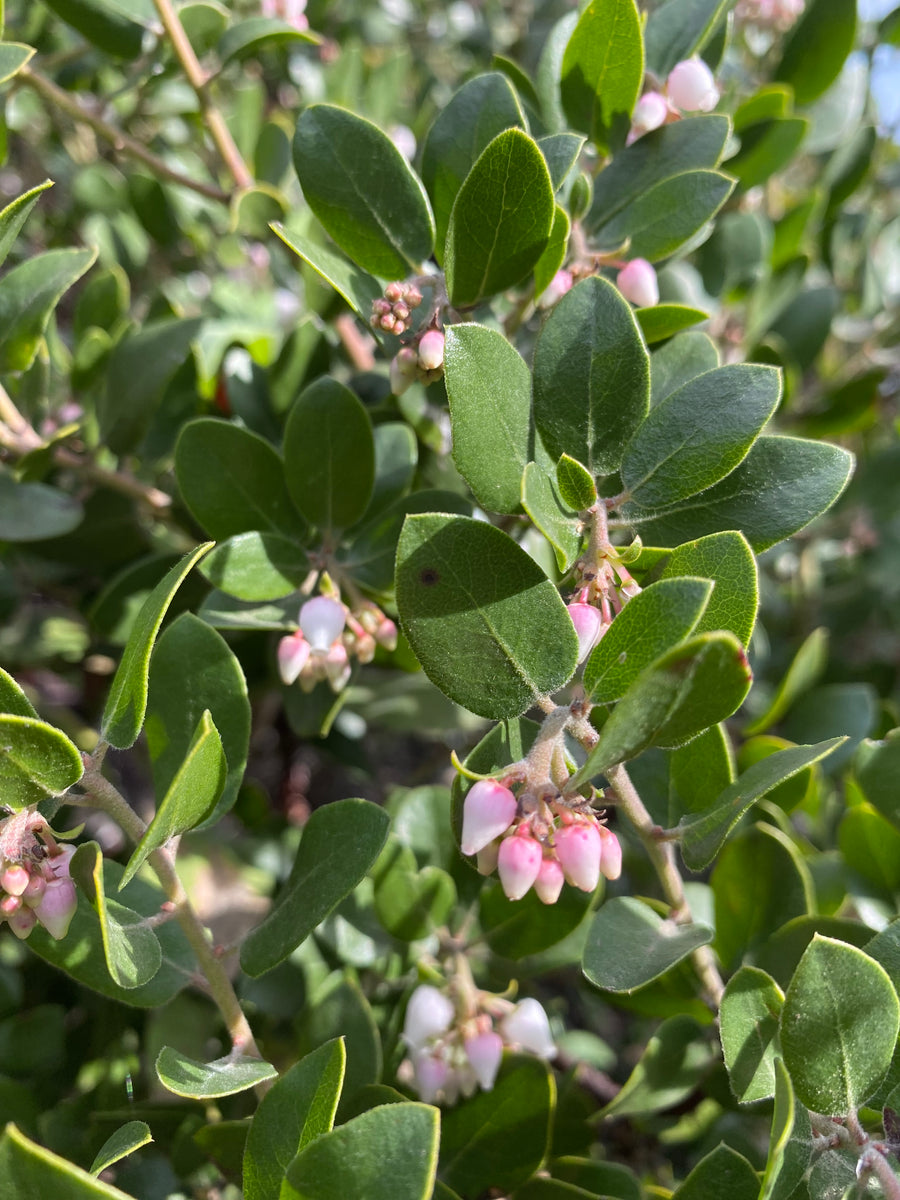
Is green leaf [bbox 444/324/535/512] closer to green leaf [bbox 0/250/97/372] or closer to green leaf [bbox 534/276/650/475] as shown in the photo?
green leaf [bbox 534/276/650/475]

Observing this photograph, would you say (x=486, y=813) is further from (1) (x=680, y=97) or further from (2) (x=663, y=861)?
(1) (x=680, y=97)

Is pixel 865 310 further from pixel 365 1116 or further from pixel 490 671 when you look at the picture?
pixel 365 1116

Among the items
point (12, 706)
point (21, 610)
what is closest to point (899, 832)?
point (12, 706)

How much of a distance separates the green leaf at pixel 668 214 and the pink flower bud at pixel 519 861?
681 millimetres

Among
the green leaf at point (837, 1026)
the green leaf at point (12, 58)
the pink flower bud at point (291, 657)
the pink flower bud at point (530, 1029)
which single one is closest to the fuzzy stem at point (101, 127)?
the green leaf at point (12, 58)

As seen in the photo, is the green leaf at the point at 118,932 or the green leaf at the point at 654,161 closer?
the green leaf at the point at 118,932

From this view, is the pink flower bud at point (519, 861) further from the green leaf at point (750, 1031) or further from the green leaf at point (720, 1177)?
the green leaf at point (720, 1177)

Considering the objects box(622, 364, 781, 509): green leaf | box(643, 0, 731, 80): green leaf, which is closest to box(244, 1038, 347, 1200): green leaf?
box(622, 364, 781, 509): green leaf

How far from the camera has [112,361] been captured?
144 centimetres

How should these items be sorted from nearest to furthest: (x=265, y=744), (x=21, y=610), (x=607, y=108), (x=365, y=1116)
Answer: (x=365, y=1116) < (x=607, y=108) < (x=21, y=610) < (x=265, y=744)

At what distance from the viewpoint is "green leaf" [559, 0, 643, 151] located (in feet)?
3.46

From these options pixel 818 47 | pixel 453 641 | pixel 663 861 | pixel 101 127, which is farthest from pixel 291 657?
pixel 818 47

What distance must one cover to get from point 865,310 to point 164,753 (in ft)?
5.56

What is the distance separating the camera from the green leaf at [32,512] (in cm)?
133
